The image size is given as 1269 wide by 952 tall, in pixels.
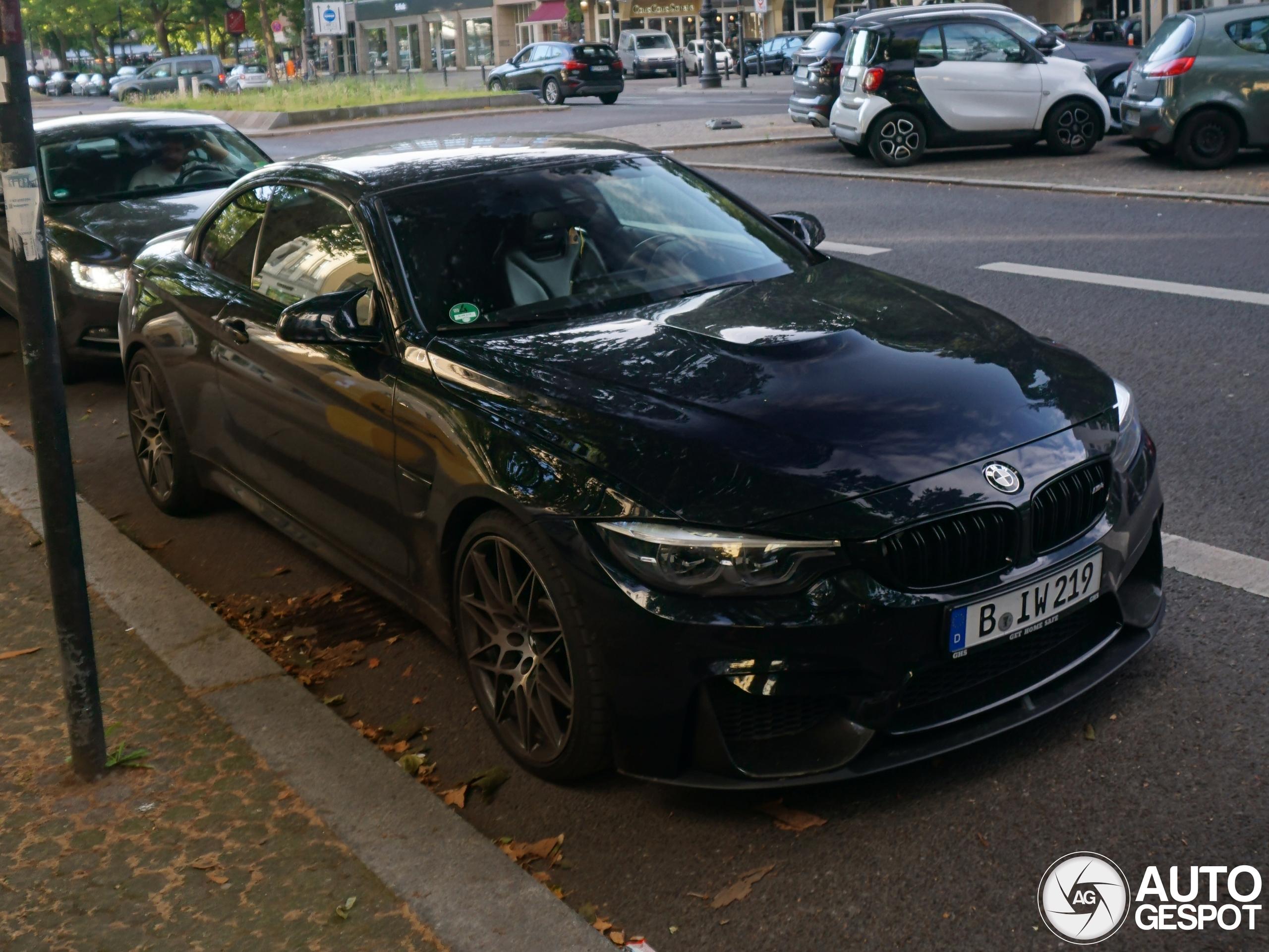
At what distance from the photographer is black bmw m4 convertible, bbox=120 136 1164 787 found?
317 centimetres

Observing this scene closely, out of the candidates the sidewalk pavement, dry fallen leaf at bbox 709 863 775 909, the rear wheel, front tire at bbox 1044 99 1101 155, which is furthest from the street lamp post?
dry fallen leaf at bbox 709 863 775 909

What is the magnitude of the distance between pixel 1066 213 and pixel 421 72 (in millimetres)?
72176

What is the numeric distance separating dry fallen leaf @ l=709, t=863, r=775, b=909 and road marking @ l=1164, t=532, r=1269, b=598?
2084 mm

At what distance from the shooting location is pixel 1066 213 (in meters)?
12.6

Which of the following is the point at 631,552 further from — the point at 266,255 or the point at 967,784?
the point at 266,255

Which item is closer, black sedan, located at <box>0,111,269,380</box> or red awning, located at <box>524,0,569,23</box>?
black sedan, located at <box>0,111,269,380</box>

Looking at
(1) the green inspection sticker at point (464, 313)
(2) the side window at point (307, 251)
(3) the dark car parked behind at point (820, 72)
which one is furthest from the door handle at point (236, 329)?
(3) the dark car parked behind at point (820, 72)

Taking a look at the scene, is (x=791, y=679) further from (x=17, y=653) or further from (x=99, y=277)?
(x=99, y=277)

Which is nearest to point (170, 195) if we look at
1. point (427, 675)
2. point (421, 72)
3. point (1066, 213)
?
point (427, 675)

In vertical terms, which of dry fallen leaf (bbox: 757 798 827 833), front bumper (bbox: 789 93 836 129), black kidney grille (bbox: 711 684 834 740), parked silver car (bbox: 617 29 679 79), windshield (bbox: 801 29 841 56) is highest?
parked silver car (bbox: 617 29 679 79)

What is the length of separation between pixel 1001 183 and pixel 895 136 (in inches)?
104

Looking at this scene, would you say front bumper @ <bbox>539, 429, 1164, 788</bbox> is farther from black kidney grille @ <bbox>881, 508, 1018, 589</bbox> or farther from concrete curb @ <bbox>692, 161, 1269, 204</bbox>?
concrete curb @ <bbox>692, 161, 1269, 204</bbox>

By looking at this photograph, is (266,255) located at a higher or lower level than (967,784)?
higher

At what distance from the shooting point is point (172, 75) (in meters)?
62.0
